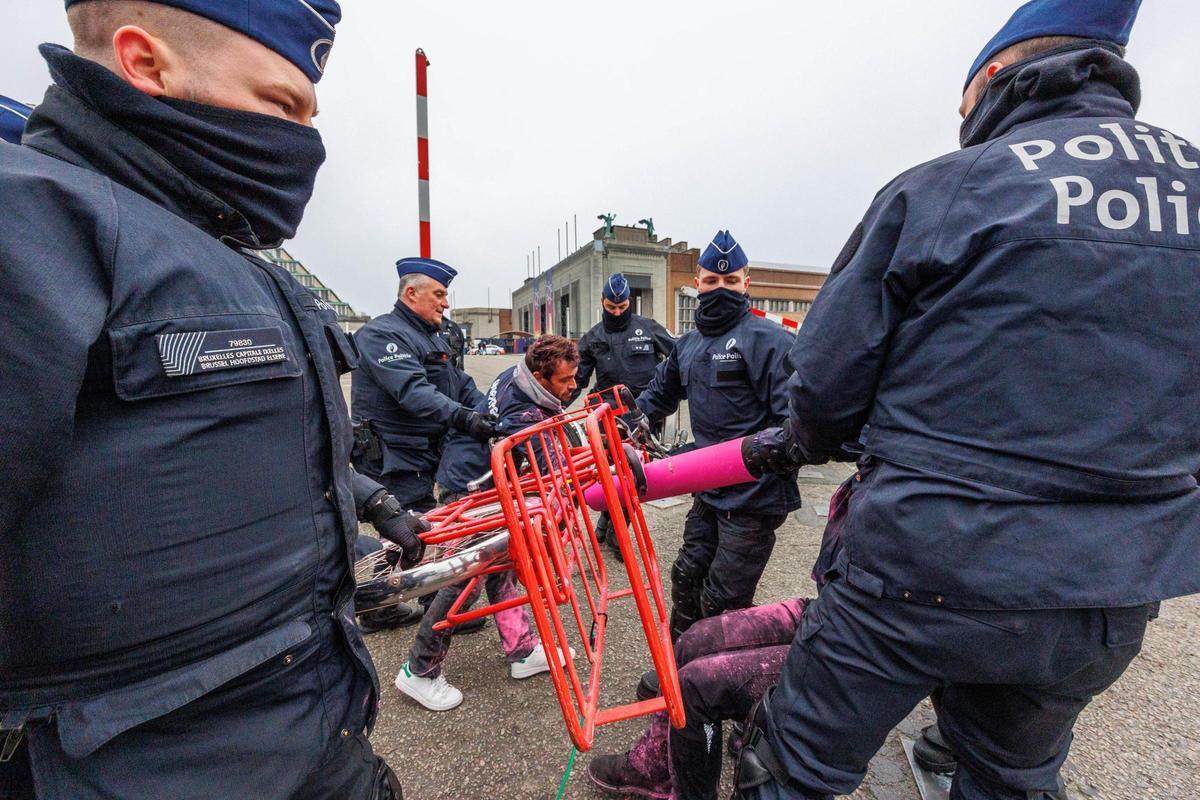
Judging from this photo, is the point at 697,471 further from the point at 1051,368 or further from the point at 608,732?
the point at 608,732

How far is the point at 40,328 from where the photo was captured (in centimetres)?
62

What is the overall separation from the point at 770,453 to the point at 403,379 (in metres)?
2.24

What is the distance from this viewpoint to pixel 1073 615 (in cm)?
98

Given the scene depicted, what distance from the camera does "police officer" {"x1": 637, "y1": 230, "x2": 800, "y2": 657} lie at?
241 centimetres

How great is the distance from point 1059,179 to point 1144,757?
2463 millimetres

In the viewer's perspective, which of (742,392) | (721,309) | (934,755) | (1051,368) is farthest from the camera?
(721,309)

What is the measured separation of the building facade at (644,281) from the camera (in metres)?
27.5

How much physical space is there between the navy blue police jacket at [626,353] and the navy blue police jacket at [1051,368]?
Answer: 12.9ft

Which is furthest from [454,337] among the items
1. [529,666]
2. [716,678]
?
[716,678]

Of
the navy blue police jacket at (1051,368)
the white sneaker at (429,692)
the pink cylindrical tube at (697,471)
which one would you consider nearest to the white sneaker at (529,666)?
the white sneaker at (429,692)

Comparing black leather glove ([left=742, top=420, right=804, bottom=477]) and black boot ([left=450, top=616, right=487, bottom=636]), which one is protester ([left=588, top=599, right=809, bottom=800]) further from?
black boot ([left=450, top=616, right=487, bottom=636])

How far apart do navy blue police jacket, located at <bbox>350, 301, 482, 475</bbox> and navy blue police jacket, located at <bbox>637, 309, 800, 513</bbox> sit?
4.91 feet

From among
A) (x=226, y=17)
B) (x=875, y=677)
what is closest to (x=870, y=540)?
(x=875, y=677)

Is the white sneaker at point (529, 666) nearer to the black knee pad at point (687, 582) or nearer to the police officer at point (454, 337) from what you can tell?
the black knee pad at point (687, 582)
